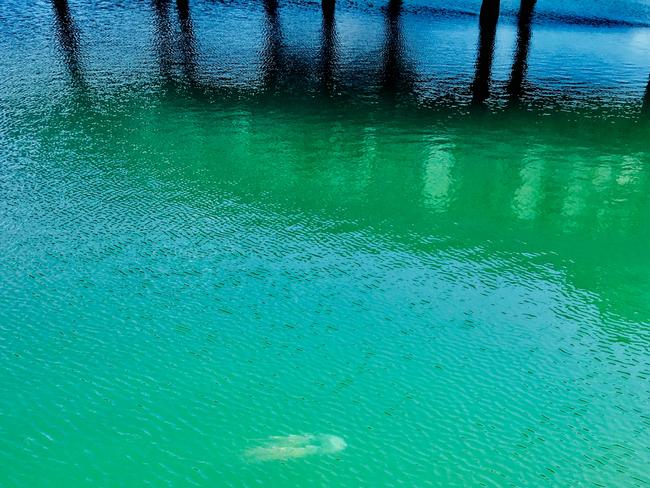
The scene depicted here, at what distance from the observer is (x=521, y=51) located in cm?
1548

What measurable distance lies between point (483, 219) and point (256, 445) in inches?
161

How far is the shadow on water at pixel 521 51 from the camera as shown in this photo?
1213 centimetres

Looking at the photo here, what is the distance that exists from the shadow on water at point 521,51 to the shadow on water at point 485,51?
488 mm

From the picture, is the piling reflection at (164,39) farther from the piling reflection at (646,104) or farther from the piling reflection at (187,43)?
the piling reflection at (646,104)

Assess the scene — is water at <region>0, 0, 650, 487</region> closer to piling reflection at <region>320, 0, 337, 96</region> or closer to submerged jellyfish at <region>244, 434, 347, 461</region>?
submerged jellyfish at <region>244, 434, 347, 461</region>

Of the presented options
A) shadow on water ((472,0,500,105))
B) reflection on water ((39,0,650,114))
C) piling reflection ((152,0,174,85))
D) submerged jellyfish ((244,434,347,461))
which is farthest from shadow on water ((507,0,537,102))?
submerged jellyfish ((244,434,347,461))

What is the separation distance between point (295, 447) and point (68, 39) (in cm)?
1408

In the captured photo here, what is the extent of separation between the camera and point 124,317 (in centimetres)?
527

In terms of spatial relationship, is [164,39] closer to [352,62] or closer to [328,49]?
[328,49]

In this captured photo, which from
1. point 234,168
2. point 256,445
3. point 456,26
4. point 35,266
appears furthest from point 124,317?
point 456,26

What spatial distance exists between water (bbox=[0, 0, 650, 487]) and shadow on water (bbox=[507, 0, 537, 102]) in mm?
293

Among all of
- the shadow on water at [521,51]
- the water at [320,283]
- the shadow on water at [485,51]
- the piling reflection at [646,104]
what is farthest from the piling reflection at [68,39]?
the piling reflection at [646,104]

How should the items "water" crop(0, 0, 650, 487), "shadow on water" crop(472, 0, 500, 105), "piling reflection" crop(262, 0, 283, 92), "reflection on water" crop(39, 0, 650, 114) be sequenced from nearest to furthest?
1. "water" crop(0, 0, 650, 487)
2. "reflection on water" crop(39, 0, 650, 114)
3. "shadow on water" crop(472, 0, 500, 105)
4. "piling reflection" crop(262, 0, 283, 92)

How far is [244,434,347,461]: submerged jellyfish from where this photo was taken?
4020 mm
